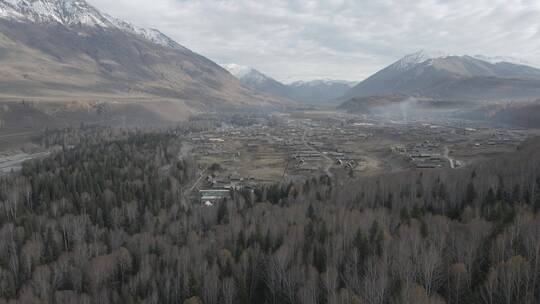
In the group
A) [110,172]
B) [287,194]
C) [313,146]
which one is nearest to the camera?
[287,194]

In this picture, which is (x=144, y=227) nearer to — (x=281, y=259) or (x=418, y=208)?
(x=281, y=259)

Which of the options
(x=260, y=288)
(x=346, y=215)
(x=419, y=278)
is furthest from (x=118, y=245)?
(x=419, y=278)

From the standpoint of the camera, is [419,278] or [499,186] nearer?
[419,278]

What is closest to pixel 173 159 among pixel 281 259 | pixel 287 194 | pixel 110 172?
pixel 110 172

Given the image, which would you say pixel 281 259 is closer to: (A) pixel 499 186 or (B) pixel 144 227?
(B) pixel 144 227

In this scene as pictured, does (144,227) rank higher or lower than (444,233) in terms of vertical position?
lower

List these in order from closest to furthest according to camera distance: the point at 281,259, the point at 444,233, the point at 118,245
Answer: the point at 281,259
the point at 444,233
the point at 118,245
